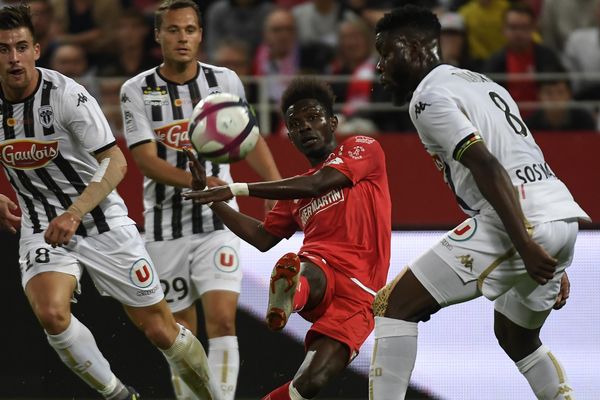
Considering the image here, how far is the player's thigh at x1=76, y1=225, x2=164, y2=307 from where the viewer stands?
6.34m

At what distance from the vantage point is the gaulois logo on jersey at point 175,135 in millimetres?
7008

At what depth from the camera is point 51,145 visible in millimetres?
6230

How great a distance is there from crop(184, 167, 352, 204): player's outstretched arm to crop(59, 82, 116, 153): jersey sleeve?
86 centimetres

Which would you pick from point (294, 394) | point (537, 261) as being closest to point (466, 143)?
point (537, 261)

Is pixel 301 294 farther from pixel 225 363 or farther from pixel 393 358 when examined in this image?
pixel 225 363

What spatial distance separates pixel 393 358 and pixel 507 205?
31.9 inches

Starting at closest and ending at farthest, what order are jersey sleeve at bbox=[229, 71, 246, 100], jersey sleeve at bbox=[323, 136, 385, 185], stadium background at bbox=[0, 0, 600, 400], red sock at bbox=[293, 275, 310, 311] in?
red sock at bbox=[293, 275, 310, 311] < jersey sleeve at bbox=[323, 136, 385, 185] < jersey sleeve at bbox=[229, 71, 246, 100] < stadium background at bbox=[0, 0, 600, 400]

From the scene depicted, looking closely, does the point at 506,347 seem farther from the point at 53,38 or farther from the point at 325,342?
the point at 53,38

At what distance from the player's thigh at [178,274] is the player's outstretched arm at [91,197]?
999mm

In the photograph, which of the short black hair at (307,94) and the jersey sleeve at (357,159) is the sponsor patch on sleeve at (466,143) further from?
the short black hair at (307,94)

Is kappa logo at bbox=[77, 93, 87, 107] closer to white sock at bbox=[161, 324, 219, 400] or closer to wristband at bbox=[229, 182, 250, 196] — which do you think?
wristband at bbox=[229, 182, 250, 196]

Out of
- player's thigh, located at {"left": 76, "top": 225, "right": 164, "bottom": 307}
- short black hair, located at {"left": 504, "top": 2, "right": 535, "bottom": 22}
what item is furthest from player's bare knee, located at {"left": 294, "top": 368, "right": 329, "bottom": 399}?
short black hair, located at {"left": 504, "top": 2, "right": 535, "bottom": 22}

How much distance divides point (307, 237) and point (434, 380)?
1866mm

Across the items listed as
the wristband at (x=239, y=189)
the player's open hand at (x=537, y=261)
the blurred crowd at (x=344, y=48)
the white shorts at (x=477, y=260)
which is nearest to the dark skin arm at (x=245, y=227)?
the wristband at (x=239, y=189)
